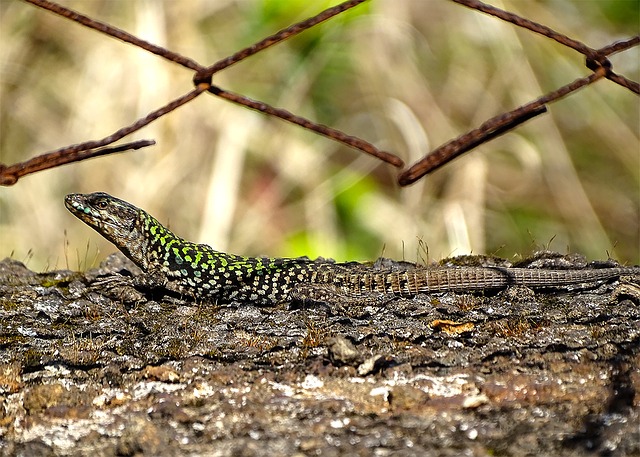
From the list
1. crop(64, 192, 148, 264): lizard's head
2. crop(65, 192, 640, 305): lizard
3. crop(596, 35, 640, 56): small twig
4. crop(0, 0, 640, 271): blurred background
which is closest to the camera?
crop(596, 35, 640, 56): small twig

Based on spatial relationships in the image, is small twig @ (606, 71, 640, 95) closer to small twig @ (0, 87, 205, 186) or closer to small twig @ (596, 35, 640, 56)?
small twig @ (596, 35, 640, 56)

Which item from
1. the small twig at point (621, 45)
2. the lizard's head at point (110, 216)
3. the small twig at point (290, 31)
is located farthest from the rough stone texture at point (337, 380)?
the lizard's head at point (110, 216)

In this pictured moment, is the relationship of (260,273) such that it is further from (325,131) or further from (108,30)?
(108,30)

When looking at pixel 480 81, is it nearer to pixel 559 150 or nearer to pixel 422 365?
pixel 559 150

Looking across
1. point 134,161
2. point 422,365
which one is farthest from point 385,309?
point 134,161

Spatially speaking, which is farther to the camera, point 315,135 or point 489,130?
point 315,135

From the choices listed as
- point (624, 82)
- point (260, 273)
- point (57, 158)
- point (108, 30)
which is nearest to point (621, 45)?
point (624, 82)

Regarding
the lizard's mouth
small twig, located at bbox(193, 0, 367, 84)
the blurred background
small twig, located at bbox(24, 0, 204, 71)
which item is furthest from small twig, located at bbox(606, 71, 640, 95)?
the blurred background
